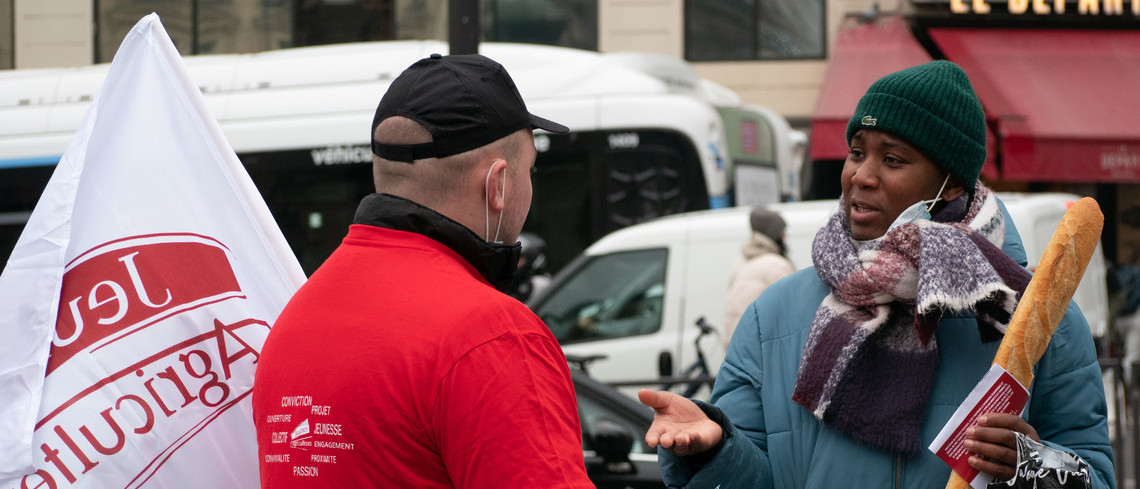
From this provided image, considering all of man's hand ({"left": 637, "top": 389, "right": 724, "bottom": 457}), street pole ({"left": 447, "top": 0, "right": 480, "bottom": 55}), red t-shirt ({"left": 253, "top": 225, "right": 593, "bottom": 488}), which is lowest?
man's hand ({"left": 637, "top": 389, "right": 724, "bottom": 457})

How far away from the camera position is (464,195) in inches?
74.4

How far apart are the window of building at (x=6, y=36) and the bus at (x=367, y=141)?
17.5 ft

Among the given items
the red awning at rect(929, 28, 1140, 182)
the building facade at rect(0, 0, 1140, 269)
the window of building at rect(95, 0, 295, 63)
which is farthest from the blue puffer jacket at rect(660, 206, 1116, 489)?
the window of building at rect(95, 0, 295, 63)

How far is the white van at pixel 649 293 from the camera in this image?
855 centimetres

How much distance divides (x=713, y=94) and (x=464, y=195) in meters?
10.6

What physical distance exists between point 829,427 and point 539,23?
47.4ft

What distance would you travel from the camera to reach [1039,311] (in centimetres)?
202

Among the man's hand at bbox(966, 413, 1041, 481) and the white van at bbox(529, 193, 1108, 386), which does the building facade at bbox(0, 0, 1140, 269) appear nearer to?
the white van at bbox(529, 193, 1108, 386)

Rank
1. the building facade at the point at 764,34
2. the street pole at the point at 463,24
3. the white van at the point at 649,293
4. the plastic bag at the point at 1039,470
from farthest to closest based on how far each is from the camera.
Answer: the building facade at the point at 764,34 < the white van at the point at 649,293 < the street pole at the point at 463,24 < the plastic bag at the point at 1039,470

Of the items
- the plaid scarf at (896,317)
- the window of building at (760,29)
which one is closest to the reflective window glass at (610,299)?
the plaid scarf at (896,317)

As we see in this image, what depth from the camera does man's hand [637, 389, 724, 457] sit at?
207 centimetres

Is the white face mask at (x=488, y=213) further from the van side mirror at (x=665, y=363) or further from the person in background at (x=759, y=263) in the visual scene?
the van side mirror at (x=665, y=363)

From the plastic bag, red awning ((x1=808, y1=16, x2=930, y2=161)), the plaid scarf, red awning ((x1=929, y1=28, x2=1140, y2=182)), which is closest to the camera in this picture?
the plastic bag

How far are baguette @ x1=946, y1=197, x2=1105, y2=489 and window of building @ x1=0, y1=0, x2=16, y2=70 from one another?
16.5 metres
